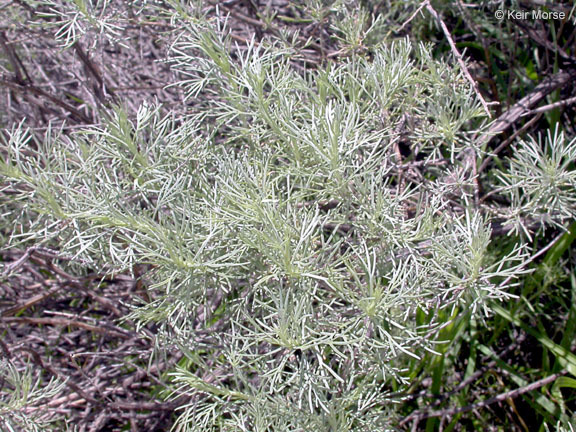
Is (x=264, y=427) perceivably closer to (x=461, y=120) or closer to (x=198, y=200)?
(x=198, y=200)

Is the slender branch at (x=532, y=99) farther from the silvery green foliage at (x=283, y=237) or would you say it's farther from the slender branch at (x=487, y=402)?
the slender branch at (x=487, y=402)

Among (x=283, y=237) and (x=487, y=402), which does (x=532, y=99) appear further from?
(x=283, y=237)

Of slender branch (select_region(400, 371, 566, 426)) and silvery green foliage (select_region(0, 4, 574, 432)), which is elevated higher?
silvery green foliage (select_region(0, 4, 574, 432))

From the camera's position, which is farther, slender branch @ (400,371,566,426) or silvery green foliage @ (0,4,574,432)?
slender branch @ (400,371,566,426)

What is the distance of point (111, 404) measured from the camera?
65.9 inches

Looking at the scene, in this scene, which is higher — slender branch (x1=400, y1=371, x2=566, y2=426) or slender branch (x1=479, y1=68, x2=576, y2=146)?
slender branch (x1=479, y1=68, x2=576, y2=146)

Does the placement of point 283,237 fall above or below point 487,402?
above

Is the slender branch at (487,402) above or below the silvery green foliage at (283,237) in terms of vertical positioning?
below

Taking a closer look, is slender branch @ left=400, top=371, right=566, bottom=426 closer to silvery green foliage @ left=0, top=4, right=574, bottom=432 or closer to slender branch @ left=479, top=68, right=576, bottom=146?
silvery green foliage @ left=0, top=4, right=574, bottom=432

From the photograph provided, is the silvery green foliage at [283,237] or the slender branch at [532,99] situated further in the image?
the slender branch at [532,99]

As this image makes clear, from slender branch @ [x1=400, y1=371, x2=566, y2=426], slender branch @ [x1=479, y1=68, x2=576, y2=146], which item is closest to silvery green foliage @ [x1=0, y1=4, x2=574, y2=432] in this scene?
slender branch @ [x1=479, y1=68, x2=576, y2=146]

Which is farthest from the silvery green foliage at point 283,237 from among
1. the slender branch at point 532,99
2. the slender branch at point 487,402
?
the slender branch at point 487,402

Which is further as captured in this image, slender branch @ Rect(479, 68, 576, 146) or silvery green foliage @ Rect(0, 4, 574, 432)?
slender branch @ Rect(479, 68, 576, 146)

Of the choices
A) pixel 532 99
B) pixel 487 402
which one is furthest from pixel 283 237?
pixel 532 99
